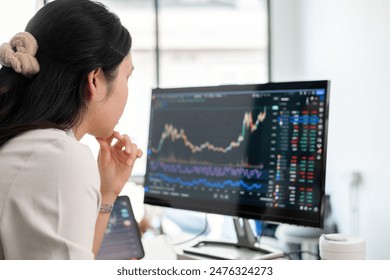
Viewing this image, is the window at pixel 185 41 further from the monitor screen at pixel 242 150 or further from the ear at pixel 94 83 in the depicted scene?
the ear at pixel 94 83

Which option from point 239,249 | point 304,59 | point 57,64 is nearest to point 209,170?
point 239,249

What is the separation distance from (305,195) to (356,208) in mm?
874

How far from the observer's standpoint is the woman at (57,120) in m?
0.75

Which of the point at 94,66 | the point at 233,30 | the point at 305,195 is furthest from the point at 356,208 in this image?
the point at 233,30

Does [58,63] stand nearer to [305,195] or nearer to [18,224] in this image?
[18,224]

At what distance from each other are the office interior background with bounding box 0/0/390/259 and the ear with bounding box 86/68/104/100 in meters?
0.33

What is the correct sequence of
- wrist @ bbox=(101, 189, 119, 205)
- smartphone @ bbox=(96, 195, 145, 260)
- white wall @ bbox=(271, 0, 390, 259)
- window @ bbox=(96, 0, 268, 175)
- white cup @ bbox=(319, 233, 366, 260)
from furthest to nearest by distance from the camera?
window @ bbox=(96, 0, 268, 175) < white wall @ bbox=(271, 0, 390, 259) < smartphone @ bbox=(96, 195, 145, 260) < wrist @ bbox=(101, 189, 119, 205) < white cup @ bbox=(319, 233, 366, 260)

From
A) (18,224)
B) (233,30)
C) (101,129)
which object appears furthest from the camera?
(233,30)

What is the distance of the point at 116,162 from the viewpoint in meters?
1.26

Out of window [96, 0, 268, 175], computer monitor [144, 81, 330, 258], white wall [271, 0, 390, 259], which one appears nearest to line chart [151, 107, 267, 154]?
computer monitor [144, 81, 330, 258]

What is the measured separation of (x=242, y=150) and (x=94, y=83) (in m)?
0.48

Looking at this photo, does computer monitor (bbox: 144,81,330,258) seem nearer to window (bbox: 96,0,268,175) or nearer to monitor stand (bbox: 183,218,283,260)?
monitor stand (bbox: 183,218,283,260)

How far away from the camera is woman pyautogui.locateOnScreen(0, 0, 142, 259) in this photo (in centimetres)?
75
